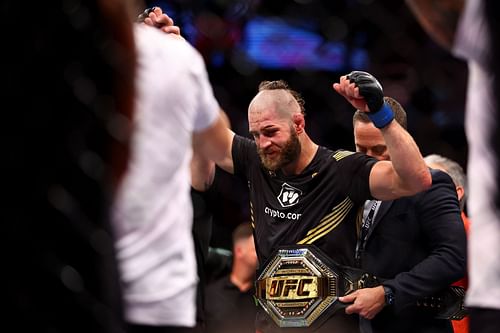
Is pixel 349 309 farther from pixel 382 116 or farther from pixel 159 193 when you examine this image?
pixel 159 193

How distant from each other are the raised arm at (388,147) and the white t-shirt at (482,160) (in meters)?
0.78

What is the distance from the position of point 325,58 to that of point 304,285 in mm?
1324

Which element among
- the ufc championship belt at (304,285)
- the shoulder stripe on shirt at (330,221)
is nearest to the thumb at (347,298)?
the ufc championship belt at (304,285)

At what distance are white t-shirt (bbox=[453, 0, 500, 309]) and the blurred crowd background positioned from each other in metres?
1.60

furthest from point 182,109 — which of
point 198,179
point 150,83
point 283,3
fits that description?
point 283,3

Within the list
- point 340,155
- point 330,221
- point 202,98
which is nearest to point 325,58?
point 340,155

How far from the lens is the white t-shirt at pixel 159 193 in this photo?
1.18 m

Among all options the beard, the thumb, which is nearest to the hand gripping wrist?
the beard

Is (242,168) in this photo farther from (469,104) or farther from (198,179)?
(469,104)

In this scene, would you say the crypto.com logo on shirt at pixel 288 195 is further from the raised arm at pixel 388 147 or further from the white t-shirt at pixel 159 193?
the white t-shirt at pixel 159 193

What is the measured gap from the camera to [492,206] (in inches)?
45.1

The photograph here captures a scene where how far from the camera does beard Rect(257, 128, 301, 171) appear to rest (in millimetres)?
2256

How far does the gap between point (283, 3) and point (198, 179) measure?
1038 millimetres

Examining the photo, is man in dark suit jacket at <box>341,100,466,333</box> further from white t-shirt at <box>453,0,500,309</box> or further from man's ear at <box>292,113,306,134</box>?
white t-shirt at <box>453,0,500,309</box>
